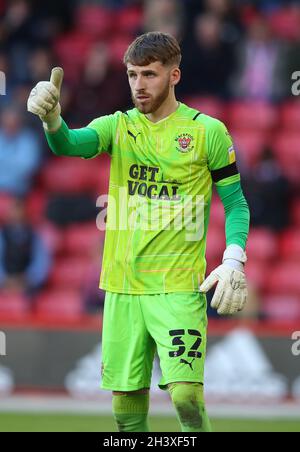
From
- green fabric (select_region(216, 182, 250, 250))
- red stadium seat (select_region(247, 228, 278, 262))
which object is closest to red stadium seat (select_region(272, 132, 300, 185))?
red stadium seat (select_region(247, 228, 278, 262))

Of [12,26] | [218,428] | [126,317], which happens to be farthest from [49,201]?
[126,317]

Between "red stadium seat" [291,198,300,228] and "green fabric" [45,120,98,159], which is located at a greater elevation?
"red stadium seat" [291,198,300,228]

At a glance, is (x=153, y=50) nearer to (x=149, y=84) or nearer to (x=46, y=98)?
(x=149, y=84)

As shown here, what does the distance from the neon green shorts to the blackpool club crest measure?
0.85 m

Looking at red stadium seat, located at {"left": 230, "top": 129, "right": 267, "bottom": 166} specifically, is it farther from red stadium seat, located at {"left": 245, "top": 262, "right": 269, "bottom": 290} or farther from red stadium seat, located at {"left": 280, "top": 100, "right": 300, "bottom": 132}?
red stadium seat, located at {"left": 245, "top": 262, "right": 269, "bottom": 290}

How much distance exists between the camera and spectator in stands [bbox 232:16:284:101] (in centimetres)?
1555

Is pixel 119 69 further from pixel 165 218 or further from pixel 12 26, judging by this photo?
pixel 165 218

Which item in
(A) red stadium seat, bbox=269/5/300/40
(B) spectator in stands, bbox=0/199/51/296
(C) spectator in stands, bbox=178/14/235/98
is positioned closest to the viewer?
(B) spectator in stands, bbox=0/199/51/296

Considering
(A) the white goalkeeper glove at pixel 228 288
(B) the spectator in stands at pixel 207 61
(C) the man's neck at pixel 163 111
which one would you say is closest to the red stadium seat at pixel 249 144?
(B) the spectator in stands at pixel 207 61

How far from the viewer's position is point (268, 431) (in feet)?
31.9

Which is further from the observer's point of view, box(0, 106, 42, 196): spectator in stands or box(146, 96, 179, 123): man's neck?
box(0, 106, 42, 196): spectator in stands

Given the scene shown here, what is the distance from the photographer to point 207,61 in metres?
15.2
